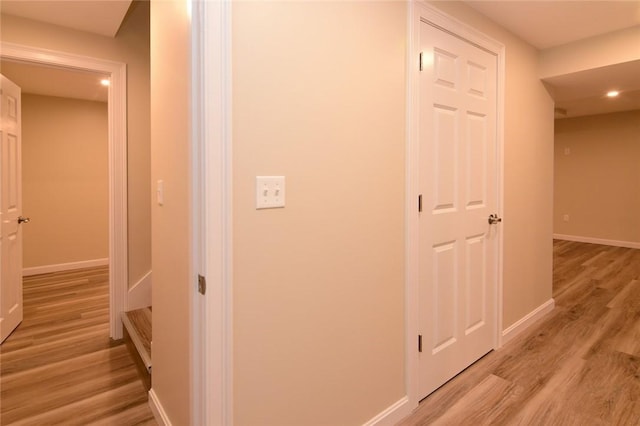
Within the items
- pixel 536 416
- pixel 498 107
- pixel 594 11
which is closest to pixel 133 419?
pixel 536 416

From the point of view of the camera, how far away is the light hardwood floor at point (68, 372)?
182 cm

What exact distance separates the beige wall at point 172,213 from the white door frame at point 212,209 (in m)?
0.11

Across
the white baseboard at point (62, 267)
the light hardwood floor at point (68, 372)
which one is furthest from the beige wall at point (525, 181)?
the white baseboard at point (62, 267)

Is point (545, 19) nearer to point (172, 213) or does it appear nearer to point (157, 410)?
point (172, 213)

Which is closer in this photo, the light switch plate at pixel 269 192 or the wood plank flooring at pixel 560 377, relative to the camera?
the light switch plate at pixel 269 192

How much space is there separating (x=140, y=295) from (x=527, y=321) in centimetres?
321

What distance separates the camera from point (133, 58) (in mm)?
2746

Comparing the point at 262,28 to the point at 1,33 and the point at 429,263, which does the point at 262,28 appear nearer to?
the point at 429,263

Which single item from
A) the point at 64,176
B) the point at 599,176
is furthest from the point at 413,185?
the point at 599,176

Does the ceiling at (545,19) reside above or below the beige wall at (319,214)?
above

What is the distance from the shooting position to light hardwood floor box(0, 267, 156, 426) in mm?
1816

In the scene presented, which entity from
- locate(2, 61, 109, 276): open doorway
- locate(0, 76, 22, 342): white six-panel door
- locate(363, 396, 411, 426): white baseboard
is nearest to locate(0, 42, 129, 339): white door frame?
locate(0, 76, 22, 342): white six-panel door

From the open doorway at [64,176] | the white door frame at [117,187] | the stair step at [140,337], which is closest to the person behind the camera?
the stair step at [140,337]

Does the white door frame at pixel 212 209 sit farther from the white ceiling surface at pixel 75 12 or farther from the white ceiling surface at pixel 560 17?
the white ceiling surface at pixel 560 17
